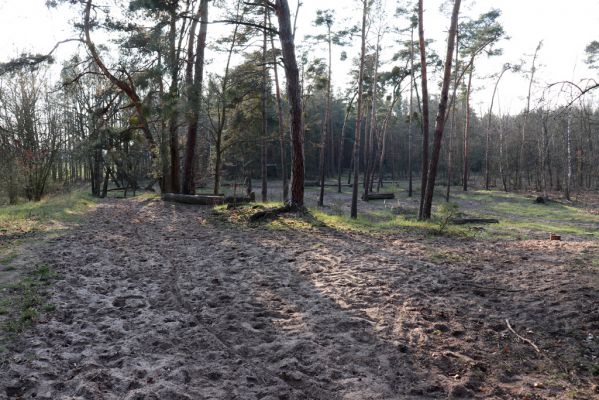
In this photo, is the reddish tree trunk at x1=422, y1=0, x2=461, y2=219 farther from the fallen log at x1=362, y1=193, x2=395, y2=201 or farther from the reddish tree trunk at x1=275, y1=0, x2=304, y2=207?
the fallen log at x1=362, y1=193, x2=395, y2=201

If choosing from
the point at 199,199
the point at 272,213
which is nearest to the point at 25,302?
the point at 272,213

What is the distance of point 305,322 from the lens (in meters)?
5.08

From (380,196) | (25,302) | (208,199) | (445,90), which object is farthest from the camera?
(380,196)

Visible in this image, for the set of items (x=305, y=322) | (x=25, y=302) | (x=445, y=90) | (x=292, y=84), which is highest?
(x=445, y=90)

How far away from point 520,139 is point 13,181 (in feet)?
143

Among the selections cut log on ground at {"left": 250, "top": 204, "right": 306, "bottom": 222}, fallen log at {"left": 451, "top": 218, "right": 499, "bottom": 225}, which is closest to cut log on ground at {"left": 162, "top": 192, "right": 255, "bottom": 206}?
cut log on ground at {"left": 250, "top": 204, "right": 306, "bottom": 222}

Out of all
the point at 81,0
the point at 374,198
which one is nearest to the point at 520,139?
the point at 374,198

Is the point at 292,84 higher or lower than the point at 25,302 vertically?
higher

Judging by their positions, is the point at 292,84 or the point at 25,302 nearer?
the point at 25,302

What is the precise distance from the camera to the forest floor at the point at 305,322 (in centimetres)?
369

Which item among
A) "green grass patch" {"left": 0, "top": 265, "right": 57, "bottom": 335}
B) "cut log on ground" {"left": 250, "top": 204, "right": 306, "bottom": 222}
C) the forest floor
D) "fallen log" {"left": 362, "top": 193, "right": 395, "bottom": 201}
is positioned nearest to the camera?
the forest floor

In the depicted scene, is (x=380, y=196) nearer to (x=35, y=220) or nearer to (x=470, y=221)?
(x=470, y=221)

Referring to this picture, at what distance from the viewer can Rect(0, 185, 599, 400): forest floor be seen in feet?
12.1

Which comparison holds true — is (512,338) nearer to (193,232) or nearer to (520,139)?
(193,232)
